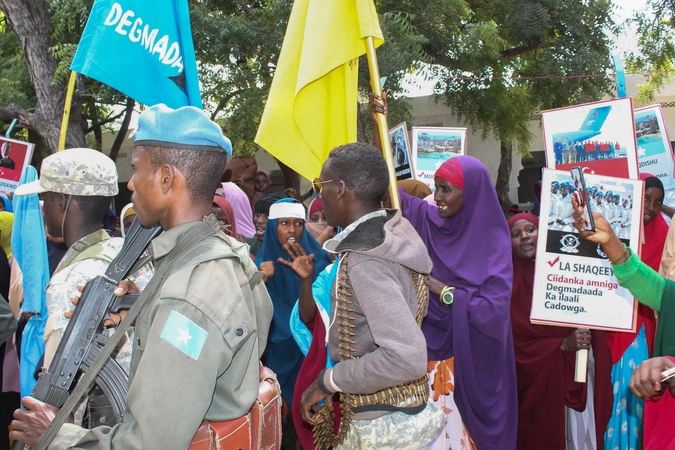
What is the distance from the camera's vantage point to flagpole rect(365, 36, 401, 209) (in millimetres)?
3588

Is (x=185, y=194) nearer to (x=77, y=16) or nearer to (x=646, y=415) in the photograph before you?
(x=646, y=415)

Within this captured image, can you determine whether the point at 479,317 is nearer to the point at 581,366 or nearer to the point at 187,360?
the point at 581,366

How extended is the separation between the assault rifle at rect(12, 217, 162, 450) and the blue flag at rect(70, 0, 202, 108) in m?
2.17

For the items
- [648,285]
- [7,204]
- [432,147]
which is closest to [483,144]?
[432,147]

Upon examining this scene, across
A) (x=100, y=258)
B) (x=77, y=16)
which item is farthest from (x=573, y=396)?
(x=77, y=16)

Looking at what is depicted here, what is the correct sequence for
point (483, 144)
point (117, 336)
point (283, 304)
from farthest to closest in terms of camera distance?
point (483, 144) → point (283, 304) → point (117, 336)

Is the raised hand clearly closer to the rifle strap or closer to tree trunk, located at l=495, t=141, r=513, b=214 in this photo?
the rifle strap

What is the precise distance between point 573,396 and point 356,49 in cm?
275

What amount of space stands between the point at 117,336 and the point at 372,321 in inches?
36.2

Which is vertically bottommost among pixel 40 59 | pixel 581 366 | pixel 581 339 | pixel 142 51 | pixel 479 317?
pixel 581 366

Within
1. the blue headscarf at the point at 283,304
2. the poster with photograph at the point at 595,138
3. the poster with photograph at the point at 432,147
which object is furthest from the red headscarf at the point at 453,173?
the poster with photograph at the point at 432,147

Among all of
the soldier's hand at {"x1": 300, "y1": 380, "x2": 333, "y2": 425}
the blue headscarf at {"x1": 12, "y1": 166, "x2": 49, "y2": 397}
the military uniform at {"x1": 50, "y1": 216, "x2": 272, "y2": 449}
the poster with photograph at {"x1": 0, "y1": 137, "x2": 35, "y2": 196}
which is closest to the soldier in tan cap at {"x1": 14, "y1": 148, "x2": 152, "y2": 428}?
the blue headscarf at {"x1": 12, "y1": 166, "x2": 49, "y2": 397}

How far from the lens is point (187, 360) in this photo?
1.62 m

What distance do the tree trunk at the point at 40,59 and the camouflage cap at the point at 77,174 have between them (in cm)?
650
